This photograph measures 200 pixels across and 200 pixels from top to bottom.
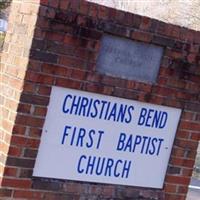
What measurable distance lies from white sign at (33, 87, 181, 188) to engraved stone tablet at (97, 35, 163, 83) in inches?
8.1

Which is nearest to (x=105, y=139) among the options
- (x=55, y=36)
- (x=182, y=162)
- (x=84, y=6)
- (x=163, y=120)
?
(x=163, y=120)

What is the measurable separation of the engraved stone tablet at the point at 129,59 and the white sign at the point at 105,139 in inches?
8.1

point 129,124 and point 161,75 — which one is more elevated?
point 161,75

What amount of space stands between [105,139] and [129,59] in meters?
0.62

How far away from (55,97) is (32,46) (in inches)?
15.8

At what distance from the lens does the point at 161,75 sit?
4895mm

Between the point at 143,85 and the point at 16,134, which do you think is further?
Answer: the point at 143,85

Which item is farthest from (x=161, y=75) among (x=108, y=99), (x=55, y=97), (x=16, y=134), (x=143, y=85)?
(x=16, y=134)

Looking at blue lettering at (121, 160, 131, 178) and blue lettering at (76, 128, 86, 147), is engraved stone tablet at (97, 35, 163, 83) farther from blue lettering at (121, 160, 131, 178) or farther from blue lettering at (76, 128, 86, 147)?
blue lettering at (121, 160, 131, 178)

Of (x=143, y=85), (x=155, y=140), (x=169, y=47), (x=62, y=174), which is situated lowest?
(x=62, y=174)

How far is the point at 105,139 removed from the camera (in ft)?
15.7

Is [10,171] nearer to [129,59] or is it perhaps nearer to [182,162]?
[129,59]

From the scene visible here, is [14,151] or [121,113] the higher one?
[121,113]

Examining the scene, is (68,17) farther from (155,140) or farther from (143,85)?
(155,140)
